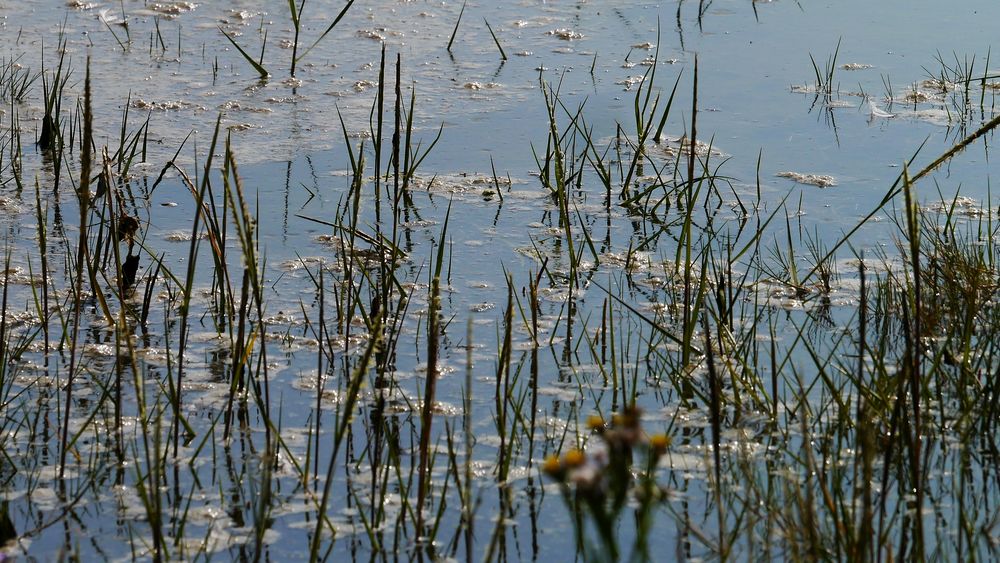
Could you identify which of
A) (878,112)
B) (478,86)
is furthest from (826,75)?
(478,86)

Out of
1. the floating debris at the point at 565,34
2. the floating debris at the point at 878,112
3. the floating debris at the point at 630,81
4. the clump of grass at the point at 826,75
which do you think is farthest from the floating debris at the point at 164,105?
the floating debris at the point at 878,112

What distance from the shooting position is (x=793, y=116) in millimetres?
4824

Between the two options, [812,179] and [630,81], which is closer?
[812,179]

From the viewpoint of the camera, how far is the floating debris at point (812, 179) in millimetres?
4137

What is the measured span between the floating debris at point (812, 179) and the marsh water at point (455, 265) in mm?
19

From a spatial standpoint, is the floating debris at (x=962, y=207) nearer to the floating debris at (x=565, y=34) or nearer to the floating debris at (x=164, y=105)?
the floating debris at (x=565, y=34)

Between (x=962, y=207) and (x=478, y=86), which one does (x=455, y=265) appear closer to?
(x=962, y=207)

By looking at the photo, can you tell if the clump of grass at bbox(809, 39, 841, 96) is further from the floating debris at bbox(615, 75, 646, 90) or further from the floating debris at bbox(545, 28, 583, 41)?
the floating debris at bbox(545, 28, 583, 41)

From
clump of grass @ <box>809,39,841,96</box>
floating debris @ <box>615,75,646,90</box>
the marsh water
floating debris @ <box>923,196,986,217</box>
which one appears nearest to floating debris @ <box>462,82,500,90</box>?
the marsh water

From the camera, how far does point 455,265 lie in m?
3.58

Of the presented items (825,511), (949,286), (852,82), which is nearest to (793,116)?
(852,82)

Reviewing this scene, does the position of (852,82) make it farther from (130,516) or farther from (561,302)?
(130,516)

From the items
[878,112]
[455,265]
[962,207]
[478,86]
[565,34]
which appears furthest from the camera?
[565,34]

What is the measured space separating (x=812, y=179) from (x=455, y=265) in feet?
4.44
